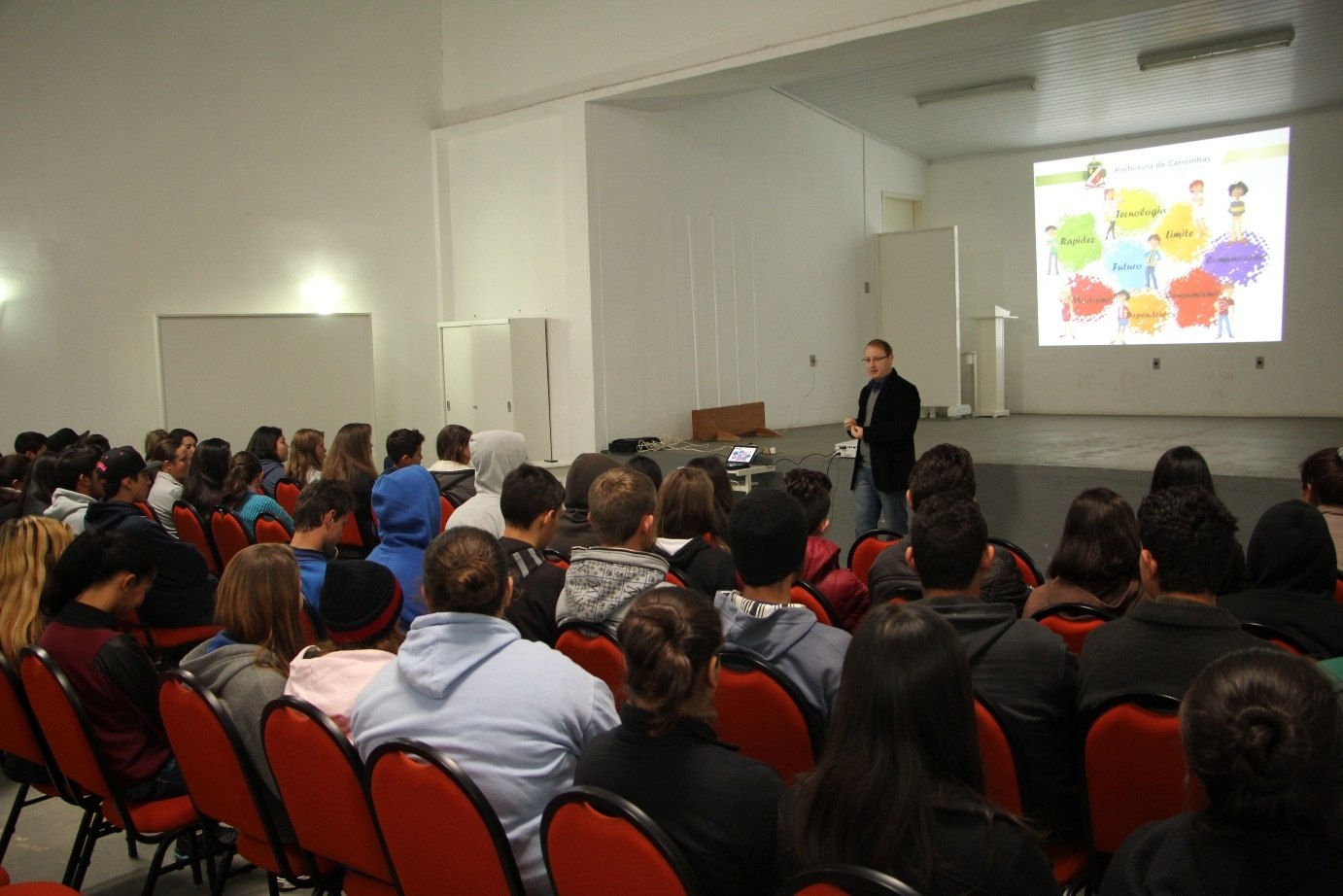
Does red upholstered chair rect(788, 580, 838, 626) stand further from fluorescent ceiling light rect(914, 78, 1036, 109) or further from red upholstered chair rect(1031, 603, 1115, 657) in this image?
fluorescent ceiling light rect(914, 78, 1036, 109)

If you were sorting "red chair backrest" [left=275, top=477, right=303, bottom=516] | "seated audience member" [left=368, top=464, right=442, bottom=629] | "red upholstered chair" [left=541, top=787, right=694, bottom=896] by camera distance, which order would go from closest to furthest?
"red upholstered chair" [left=541, top=787, right=694, bottom=896]
"seated audience member" [left=368, top=464, right=442, bottom=629]
"red chair backrest" [left=275, top=477, right=303, bottom=516]

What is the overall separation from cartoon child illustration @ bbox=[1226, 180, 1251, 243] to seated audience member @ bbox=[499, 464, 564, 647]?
1166 cm

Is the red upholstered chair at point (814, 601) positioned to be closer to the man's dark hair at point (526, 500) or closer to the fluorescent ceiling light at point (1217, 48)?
the man's dark hair at point (526, 500)

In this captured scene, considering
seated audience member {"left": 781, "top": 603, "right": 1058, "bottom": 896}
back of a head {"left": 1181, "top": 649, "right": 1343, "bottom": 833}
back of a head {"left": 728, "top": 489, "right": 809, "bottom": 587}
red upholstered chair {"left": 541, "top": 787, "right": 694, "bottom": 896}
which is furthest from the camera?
back of a head {"left": 728, "top": 489, "right": 809, "bottom": 587}

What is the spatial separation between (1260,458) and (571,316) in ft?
19.1

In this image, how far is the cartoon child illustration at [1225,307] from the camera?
12289mm

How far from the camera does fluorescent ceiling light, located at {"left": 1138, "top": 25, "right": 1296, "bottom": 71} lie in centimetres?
925

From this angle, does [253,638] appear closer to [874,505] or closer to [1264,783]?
[1264,783]

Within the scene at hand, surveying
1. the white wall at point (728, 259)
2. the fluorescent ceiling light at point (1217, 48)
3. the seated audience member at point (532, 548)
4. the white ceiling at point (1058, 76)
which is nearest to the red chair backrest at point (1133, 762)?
the seated audience member at point (532, 548)

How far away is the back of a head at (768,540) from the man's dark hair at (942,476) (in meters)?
1.29

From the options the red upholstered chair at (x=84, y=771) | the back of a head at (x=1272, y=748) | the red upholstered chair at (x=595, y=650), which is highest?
the back of a head at (x=1272, y=748)

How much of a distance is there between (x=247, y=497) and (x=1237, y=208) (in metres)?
11.9

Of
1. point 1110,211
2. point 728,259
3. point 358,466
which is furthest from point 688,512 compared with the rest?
point 1110,211

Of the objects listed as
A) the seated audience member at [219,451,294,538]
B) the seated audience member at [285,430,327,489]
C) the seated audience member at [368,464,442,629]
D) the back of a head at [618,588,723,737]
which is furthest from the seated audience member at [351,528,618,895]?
the seated audience member at [285,430,327,489]
